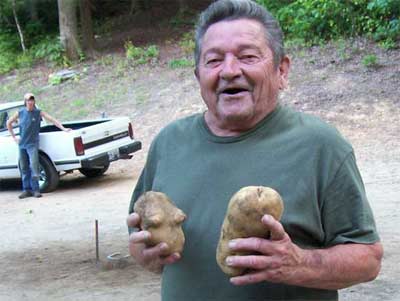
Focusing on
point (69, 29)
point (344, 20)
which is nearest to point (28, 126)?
point (344, 20)

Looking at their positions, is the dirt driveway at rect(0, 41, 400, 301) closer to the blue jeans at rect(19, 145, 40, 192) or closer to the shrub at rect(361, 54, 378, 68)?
the shrub at rect(361, 54, 378, 68)

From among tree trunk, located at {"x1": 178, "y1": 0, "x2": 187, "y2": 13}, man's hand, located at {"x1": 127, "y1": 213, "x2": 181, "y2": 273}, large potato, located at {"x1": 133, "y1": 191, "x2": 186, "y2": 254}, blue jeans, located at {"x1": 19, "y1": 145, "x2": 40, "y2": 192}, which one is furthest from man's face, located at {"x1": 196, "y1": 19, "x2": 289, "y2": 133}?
tree trunk, located at {"x1": 178, "y1": 0, "x2": 187, "y2": 13}

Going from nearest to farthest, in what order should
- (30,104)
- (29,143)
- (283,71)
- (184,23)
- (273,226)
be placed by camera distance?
(273,226) → (283,71) → (30,104) → (29,143) → (184,23)

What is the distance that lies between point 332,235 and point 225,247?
0.39 metres

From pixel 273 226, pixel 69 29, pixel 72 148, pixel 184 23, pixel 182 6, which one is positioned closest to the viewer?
pixel 273 226

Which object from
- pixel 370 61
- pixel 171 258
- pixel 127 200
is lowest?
pixel 127 200

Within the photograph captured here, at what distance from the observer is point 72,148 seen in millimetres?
11891

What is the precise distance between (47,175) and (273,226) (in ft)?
35.3

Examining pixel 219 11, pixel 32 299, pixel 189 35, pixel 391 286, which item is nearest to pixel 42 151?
pixel 32 299

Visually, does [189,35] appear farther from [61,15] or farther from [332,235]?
[332,235]

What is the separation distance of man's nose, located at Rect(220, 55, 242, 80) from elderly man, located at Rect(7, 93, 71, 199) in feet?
32.0

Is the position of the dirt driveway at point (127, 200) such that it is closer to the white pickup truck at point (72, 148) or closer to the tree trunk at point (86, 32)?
the white pickup truck at point (72, 148)

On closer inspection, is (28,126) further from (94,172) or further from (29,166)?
(94,172)

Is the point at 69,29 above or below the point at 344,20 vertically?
above
